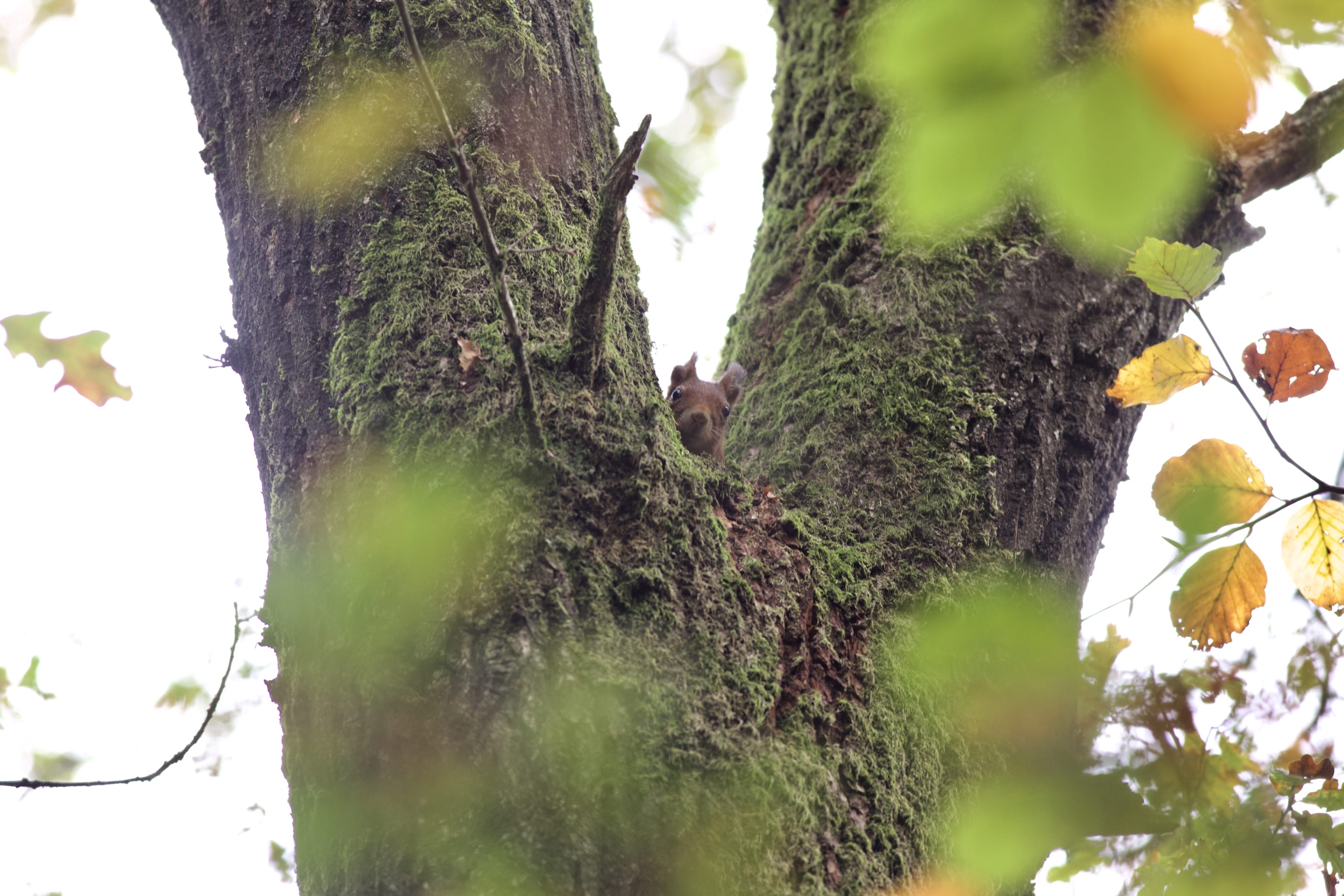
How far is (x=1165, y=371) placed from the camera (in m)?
1.58

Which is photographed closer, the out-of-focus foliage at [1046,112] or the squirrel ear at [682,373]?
the out-of-focus foliage at [1046,112]

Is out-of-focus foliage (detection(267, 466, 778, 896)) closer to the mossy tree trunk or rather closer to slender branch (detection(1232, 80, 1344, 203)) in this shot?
the mossy tree trunk

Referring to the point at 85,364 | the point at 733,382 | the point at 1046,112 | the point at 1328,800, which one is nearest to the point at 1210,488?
the point at 1328,800

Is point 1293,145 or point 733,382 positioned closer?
point 1293,145

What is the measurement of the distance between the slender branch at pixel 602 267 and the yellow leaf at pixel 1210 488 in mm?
899

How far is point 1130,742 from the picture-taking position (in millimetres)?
1742

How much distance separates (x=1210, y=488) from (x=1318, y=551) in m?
0.19

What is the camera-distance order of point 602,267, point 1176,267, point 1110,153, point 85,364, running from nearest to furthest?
1. point 1110,153
2. point 1176,267
3. point 602,267
4. point 85,364

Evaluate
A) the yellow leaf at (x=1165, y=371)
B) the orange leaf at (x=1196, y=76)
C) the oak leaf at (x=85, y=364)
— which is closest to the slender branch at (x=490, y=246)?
the orange leaf at (x=1196, y=76)

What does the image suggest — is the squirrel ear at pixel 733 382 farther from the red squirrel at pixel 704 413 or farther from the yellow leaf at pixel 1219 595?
the yellow leaf at pixel 1219 595

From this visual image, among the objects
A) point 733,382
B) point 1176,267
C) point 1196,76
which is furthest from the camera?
point 733,382

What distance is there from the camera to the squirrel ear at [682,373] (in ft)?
14.3

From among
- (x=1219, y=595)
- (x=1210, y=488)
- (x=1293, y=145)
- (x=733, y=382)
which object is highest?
(x=1293, y=145)

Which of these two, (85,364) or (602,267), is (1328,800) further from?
(85,364)
